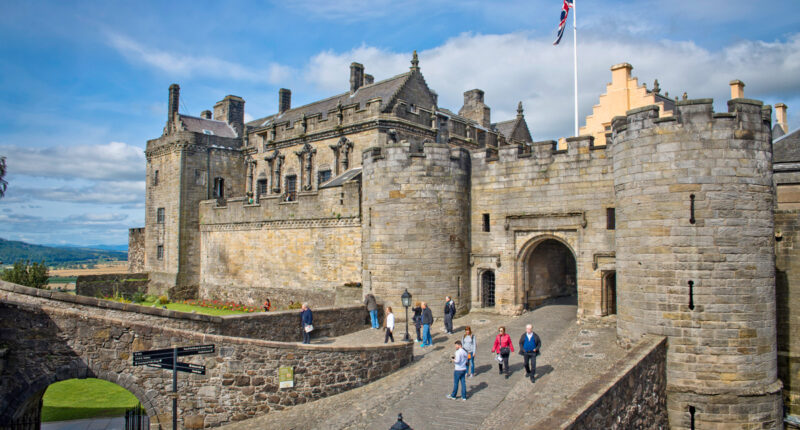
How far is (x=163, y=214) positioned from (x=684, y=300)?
98.6 ft

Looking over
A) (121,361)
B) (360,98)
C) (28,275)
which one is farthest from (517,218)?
(28,275)

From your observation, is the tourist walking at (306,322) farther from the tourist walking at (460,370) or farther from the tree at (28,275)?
the tree at (28,275)

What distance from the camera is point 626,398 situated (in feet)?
36.8

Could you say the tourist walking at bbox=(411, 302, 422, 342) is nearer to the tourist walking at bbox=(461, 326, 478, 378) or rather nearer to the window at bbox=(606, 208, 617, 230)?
the tourist walking at bbox=(461, 326, 478, 378)

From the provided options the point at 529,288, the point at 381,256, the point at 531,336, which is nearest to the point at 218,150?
the point at 381,256

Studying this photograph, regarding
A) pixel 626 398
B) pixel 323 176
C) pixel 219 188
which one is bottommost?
pixel 626 398

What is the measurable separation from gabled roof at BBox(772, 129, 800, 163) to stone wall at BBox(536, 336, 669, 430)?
34.3 ft

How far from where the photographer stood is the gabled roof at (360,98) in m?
29.7

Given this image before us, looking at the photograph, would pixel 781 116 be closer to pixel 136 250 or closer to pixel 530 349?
pixel 530 349

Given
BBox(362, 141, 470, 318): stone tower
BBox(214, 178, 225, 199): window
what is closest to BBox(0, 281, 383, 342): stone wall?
BBox(362, 141, 470, 318): stone tower

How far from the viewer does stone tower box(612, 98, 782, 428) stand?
1327 cm

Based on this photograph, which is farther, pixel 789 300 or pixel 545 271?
pixel 545 271

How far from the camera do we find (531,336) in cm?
1307

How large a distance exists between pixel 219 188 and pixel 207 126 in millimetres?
4669
